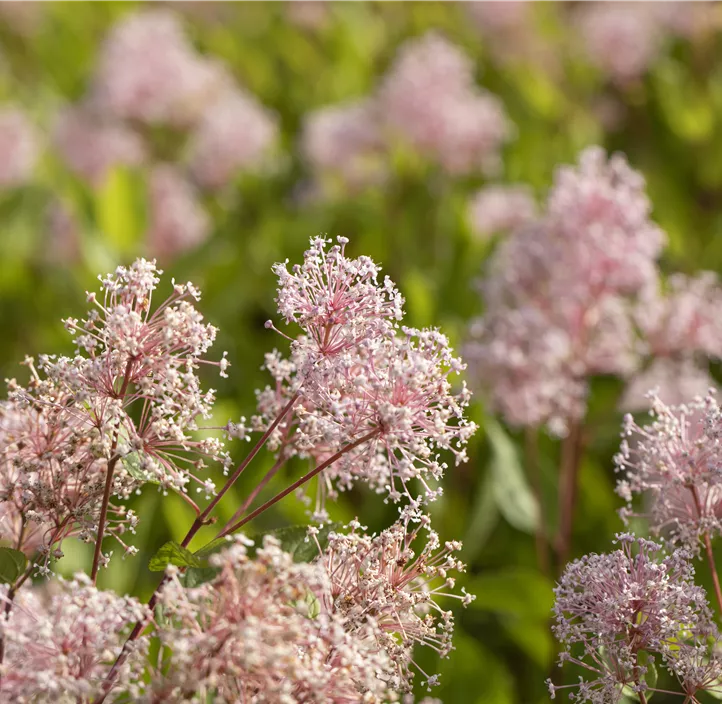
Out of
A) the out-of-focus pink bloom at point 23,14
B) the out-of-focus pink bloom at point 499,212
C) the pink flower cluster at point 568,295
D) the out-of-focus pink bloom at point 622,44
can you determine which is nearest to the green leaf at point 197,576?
the pink flower cluster at point 568,295

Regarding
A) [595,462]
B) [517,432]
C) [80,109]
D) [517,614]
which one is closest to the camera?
[517,614]

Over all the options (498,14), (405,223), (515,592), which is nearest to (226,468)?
(515,592)

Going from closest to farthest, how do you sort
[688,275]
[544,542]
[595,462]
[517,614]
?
[517,614], [544,542], [595,462], [688,275]

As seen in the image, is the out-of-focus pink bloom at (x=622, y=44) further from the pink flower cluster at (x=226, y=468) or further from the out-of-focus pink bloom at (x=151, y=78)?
the pink flower cluster at (x=226, y=468)

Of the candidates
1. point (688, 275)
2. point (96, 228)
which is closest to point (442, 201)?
point (688, 275)

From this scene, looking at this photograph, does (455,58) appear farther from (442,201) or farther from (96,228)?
(96,228)

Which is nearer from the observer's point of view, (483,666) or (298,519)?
(483,666)
